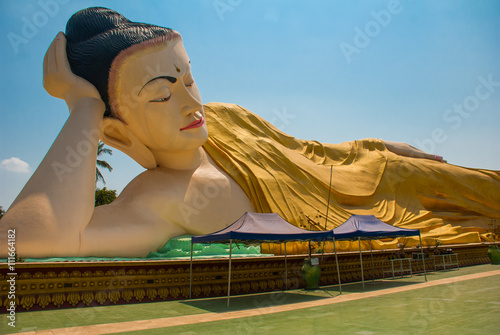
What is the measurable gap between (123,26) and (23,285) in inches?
220

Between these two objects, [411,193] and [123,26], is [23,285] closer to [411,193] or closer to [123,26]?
[123,26]

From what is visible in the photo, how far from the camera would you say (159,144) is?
28.9ft

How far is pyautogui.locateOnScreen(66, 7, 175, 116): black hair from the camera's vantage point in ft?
26.7

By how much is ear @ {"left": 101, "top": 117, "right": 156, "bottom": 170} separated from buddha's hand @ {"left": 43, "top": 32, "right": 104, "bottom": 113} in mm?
661

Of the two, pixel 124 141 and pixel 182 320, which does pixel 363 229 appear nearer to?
pixel 182 320

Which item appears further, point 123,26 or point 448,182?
point 448,182

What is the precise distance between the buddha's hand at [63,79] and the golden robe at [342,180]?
3.55 m

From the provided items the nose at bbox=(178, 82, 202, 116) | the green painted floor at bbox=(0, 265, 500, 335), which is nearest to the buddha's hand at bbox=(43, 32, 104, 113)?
the nose at bbox=(178, 82, 202, 116)

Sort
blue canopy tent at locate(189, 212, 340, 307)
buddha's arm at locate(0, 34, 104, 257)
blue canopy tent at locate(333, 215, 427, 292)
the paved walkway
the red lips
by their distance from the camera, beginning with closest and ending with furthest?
the paved walkway < blue canopy tent at locate(189, 212, 340, 307) < buddha's arm at locate(0, 34, 104, 257) < blue canopy tent at locate(333, 215, 427, 292) < the red lips

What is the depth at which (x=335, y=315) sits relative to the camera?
15.0ft

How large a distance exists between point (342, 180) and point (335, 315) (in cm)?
792

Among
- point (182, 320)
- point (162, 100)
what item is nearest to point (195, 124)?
point (162, 100)

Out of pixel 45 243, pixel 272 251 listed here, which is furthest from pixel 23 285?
pixel 272 251

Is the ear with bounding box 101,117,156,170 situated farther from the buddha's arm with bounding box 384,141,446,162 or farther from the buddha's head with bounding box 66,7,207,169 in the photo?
the buddha's arm with bounding box 384,141,446,162
